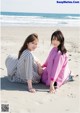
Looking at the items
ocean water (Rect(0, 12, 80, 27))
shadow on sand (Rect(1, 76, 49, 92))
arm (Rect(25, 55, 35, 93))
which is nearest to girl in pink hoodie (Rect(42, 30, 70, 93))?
shadow on sand (Rect(1, 76, 49, 92))

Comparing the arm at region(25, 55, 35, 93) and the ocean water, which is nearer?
the arm at region(25, 55, 35, 93)

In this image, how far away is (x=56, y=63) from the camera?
5.94 m

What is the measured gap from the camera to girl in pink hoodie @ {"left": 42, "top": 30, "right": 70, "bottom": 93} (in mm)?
5887

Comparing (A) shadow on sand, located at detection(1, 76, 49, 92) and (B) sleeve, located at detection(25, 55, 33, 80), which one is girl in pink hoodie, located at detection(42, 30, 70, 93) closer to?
(A) shadow on sand, located at detection(1, 76, 49, 92)

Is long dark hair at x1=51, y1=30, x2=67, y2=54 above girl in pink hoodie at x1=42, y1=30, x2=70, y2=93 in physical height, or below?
above

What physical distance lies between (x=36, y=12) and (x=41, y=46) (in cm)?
1631

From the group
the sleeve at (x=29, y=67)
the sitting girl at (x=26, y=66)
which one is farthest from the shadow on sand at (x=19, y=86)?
the sleeve at (x=29, y=67)

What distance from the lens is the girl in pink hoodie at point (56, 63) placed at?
589 cm

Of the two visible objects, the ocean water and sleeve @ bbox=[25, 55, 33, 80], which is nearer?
sleeve @ bbox=[25, 55, 33, 80]

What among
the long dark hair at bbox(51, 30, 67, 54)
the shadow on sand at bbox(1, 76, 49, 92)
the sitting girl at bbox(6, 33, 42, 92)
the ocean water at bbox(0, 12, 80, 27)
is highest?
the long dark hair at bbox(51, 30, 67, 54)

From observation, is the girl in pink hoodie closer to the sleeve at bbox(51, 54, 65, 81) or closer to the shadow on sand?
the sleeve at bbox(51, 54, 65, 81)

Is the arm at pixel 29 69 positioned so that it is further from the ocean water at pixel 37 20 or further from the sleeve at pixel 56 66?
the ocean water at pixel 37 20

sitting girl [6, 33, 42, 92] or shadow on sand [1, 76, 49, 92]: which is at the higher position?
sitting girl [6, 33, 42, 92]

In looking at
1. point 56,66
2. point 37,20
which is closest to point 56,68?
point 56,66
